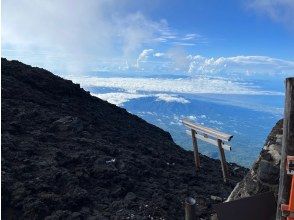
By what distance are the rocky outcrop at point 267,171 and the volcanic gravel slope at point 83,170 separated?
2516 millimetres

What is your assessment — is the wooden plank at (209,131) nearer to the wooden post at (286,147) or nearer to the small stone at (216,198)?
the small stone at (216,198)

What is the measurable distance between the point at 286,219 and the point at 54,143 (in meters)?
8.40

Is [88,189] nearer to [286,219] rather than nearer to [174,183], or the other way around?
[174,183]

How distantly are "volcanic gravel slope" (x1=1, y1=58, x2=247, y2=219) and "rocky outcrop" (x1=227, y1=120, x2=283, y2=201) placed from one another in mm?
2516

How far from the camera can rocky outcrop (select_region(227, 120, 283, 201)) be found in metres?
8.34

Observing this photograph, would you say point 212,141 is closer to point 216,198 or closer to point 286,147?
point 216,198

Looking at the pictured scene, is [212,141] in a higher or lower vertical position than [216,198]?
higher

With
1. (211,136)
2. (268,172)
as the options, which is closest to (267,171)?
(268,172)

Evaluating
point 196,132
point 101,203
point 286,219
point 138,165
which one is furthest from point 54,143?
point 286,219

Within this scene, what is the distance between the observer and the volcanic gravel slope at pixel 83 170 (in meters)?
9.90

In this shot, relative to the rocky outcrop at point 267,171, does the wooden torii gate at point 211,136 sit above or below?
above

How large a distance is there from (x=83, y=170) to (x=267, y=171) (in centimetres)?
528

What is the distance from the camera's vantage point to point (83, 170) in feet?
38.7

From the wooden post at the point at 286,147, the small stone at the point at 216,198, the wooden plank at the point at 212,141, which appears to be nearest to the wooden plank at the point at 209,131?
the wooden plank at the point at 212,141
